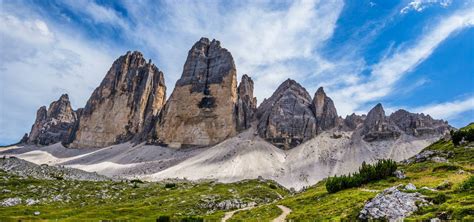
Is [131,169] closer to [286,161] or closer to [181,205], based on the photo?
[286,161]

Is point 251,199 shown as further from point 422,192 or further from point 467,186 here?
point 467,186

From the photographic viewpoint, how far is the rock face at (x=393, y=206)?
2643 centimetres

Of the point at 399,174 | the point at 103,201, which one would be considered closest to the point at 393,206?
the point at 399,174

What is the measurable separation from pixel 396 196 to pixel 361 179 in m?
26.4

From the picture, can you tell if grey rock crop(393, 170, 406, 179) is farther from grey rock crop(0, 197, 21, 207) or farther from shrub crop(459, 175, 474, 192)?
grey rock crop(0, 197, 21, 207)

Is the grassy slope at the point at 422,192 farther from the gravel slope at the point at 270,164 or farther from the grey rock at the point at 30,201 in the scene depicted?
the gravel slope at the point at 270,164

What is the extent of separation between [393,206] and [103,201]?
74405 millimetres

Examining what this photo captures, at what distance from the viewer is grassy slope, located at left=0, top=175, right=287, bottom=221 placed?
6300 cm

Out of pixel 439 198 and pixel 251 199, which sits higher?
pixel 439 198

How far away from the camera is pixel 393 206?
2747 cm

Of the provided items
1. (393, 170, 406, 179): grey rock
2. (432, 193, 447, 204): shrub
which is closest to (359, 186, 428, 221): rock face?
(432, 193, 447, 204): shrub

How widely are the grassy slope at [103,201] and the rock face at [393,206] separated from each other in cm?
3623

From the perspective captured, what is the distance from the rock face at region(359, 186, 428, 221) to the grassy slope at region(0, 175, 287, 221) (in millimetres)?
36230

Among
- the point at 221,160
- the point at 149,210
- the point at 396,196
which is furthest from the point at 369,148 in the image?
the point at 396,196
